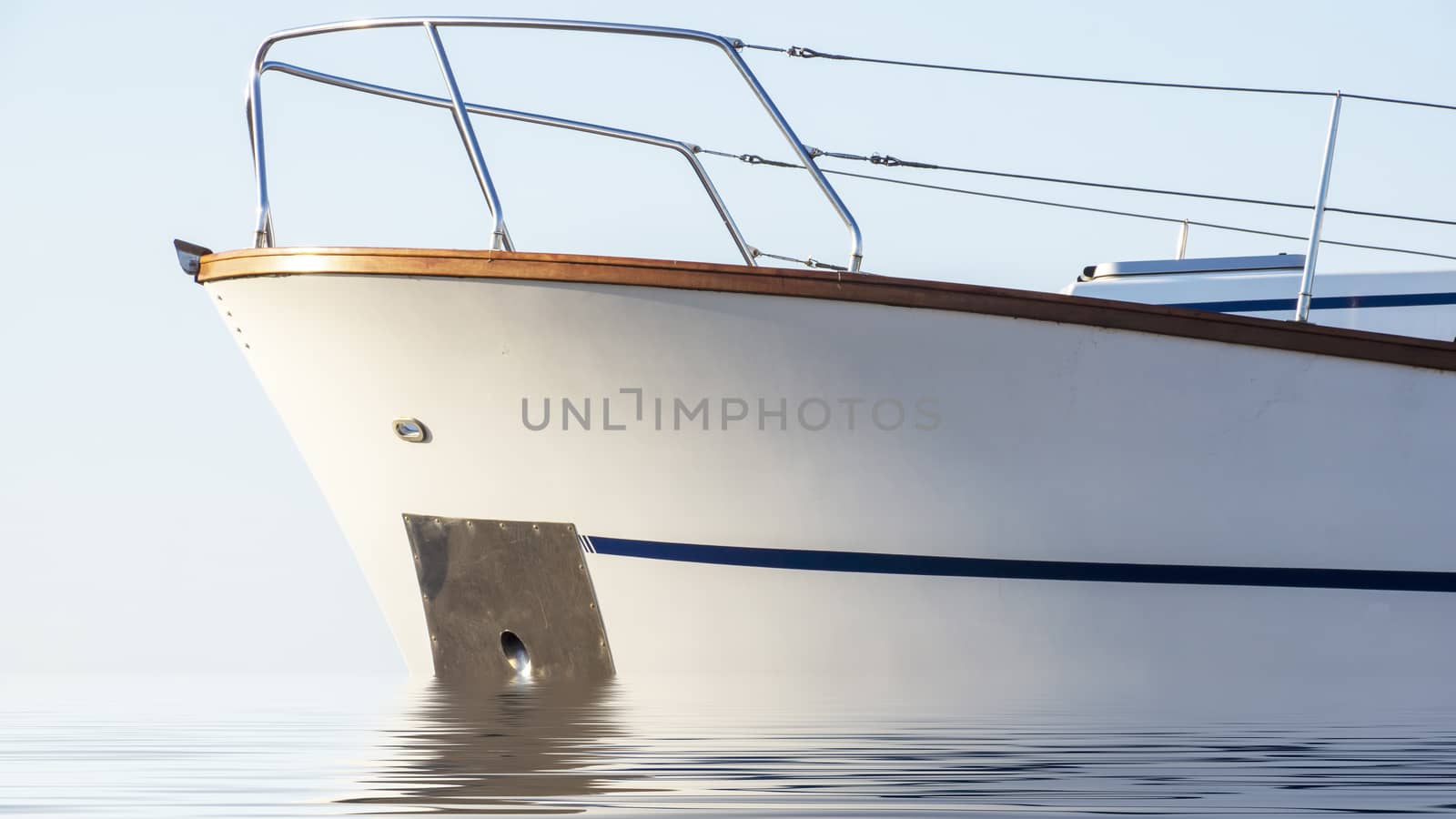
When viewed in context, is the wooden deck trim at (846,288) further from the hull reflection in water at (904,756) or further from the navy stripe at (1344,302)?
the hull reflection in water at (904,756)

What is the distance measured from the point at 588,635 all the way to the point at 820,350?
1060 mm

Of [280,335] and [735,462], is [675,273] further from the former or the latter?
[280,335]

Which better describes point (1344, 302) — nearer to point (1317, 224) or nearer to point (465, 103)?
point (1317, 224)

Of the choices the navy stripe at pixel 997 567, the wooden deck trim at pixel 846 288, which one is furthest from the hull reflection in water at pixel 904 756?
the wooden deck trim at pixel 846 288

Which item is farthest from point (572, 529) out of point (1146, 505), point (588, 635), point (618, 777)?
point (618, 777)

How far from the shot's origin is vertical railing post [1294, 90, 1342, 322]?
4.14 meters

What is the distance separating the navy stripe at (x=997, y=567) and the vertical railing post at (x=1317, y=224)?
0.73m

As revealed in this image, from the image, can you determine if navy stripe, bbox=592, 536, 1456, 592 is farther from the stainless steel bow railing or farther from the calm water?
the stainless steel bow railing

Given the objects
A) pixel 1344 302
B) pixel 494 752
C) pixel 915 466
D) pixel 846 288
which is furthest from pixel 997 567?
pixel 494 752

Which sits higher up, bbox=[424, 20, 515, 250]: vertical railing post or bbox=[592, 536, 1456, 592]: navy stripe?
bbox=[424, 20, 515, 250]: vertical railing post

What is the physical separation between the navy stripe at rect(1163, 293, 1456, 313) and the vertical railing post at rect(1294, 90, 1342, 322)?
0.58 metres

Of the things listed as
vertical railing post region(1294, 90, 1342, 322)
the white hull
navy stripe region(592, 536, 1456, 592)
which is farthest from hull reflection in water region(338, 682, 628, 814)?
vertical railing post region(1294, 90, 1342, 322)

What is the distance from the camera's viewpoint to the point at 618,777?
203 cm

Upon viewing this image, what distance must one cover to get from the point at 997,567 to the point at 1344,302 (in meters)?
1.71
